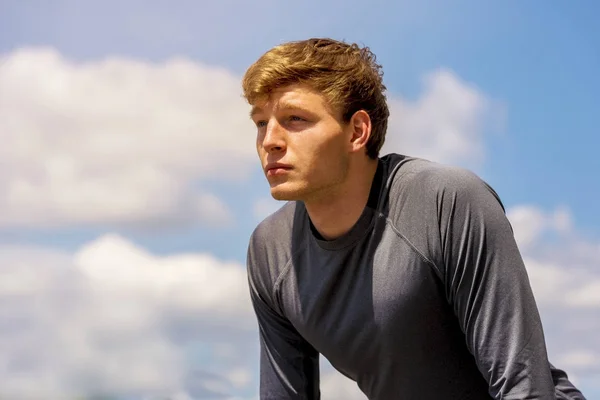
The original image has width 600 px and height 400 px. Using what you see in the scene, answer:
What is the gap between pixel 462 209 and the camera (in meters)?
4.43

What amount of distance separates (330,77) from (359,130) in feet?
1.07

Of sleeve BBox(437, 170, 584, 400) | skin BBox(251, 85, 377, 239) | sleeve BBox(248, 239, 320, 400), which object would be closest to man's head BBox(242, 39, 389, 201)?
skin BBox(251, 85, 377, 239)

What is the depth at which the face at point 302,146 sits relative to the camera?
458 centimetres

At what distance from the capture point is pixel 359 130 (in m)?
4.81

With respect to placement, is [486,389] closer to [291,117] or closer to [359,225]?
[359,225]

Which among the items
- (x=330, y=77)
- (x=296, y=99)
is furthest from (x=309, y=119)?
(x=330, y=77)

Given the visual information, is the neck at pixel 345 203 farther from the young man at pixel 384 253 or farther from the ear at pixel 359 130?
the ear at pixel 359 130

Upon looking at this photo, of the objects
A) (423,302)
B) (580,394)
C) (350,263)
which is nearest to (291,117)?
(350,263)

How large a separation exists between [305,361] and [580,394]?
66.1 inches

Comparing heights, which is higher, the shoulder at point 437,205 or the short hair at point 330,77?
the short hair at point 330,77

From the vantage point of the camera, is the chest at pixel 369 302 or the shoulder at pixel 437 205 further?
the chest at pixel 369 302

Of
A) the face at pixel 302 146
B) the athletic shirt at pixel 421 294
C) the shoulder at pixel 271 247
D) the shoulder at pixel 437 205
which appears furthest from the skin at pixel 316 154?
the shoulder at pixel 271 247

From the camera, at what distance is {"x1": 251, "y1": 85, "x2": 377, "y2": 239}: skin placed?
4.59 m

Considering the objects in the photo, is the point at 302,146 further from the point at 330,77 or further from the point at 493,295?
the point at 493,295
